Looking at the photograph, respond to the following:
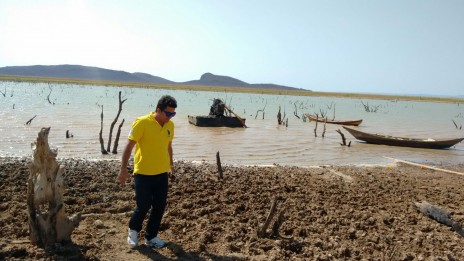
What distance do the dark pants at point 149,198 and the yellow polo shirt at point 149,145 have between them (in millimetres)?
95

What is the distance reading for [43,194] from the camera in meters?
4.33

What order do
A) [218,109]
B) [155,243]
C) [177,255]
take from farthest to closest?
[218,109]
[155,243]
[177,255]

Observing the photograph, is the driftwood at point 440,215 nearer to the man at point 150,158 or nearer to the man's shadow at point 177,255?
the man's shadow at point 177,255

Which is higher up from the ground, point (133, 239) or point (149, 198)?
point (149, 198)

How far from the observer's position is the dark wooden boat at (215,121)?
21922mm

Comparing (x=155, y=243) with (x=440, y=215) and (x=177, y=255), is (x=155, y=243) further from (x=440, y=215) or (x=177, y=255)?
(x=440, y=215)

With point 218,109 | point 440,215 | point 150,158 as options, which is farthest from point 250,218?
point 218,109

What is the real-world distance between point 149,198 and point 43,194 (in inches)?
45.1

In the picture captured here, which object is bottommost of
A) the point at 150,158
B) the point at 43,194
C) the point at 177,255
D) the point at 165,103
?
the point at 177,255

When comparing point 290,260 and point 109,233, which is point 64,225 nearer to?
point 109,233

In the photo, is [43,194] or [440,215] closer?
[43,194]

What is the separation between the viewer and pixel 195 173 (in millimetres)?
8602

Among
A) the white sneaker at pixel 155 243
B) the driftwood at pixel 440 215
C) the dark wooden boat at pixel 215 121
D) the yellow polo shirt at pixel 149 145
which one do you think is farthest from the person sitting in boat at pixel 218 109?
the yellow polo shirt at pixel 149 145

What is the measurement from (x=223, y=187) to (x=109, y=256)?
324cm
